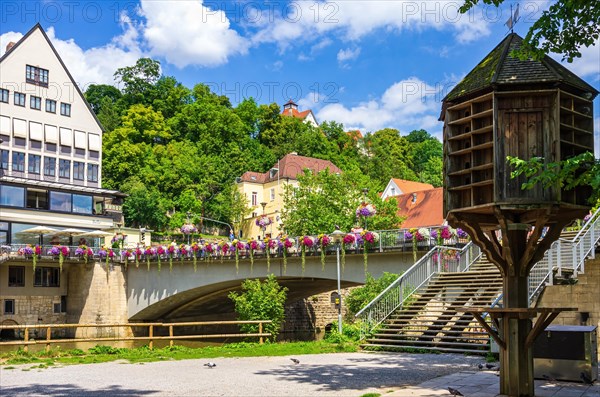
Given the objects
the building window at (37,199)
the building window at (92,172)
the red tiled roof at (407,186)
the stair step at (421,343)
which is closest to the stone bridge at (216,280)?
the stair step at (421,343)

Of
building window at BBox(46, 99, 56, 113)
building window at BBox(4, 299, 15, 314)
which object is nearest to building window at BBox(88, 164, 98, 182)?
building window at BBox(46, 99, 56, 113)

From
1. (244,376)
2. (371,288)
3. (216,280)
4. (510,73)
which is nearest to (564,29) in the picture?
(510,73)

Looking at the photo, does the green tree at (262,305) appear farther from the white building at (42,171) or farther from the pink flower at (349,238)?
the white building at (42,171)

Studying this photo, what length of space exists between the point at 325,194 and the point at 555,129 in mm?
48713

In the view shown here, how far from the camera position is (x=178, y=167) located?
83.2m

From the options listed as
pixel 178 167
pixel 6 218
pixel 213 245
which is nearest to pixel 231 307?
pixel 213 245

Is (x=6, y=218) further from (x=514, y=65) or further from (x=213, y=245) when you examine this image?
(x=514, y=65)

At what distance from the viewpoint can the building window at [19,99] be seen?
56.6 m

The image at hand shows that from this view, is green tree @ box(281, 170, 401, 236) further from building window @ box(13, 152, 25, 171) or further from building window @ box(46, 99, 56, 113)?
building window @ box(13, 152, 25, 171)

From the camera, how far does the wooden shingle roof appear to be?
13188mm

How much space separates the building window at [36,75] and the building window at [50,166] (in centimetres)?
619

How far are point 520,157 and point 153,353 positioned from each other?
14600mm

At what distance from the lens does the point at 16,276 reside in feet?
160

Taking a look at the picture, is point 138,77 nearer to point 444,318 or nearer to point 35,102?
point 35,102
